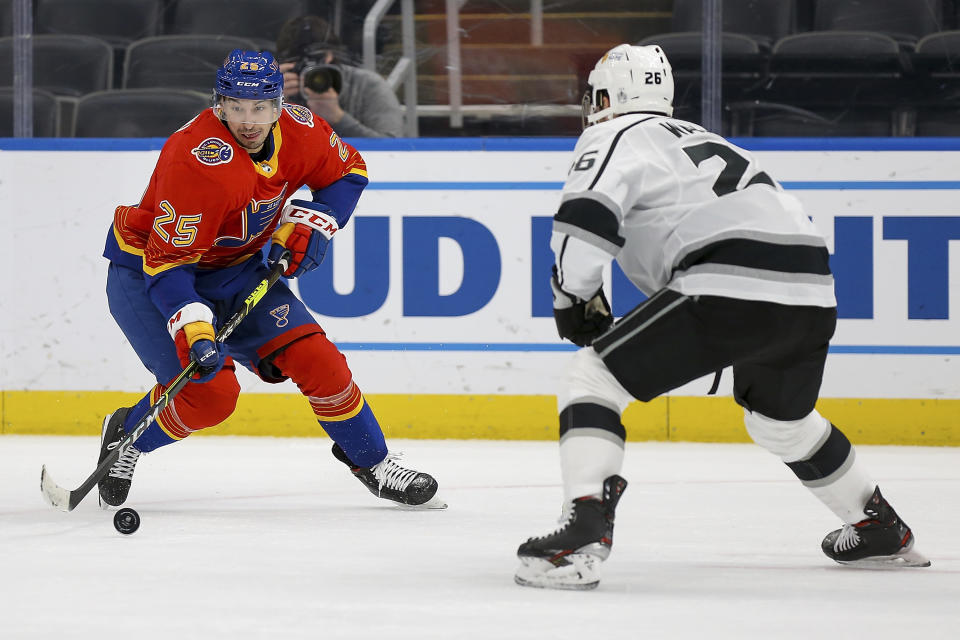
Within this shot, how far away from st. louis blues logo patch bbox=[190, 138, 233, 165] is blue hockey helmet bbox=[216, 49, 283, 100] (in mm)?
107

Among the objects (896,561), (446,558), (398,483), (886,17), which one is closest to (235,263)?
(398,483)

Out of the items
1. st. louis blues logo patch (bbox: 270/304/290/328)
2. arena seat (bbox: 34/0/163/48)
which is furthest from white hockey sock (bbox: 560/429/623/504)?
arena seat (bbox: 34/0/163/48)

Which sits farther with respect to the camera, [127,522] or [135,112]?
[135,112]

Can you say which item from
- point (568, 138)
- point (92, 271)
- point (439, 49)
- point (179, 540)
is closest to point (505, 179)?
point (568, 138)

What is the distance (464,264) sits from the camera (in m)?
4.88

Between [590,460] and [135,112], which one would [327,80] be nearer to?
[135,112]

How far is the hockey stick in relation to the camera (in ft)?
10.4

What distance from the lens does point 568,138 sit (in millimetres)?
4949

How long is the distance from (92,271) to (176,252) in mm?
1915

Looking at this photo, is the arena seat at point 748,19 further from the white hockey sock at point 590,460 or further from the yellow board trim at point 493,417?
the white hockey sock at point 590,460

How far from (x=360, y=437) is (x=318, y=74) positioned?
83.7 inches

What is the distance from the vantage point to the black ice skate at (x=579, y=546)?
2.38m

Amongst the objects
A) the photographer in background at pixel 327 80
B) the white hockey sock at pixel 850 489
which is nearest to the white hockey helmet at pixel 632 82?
the white hockey sock at pixel 850 489

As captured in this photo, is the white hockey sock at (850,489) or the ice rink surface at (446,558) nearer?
the ice rink surface at (446,558)
